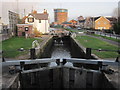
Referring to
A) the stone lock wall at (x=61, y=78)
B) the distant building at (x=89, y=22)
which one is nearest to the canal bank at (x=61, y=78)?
the stone lock wall at (x=61, y=78)

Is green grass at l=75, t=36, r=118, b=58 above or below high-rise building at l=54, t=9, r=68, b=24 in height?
below

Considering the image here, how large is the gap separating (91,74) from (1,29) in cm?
2409

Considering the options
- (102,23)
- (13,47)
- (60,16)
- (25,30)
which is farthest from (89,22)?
(60,16)

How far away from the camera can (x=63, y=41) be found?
41.9m

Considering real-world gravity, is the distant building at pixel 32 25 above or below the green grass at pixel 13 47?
above

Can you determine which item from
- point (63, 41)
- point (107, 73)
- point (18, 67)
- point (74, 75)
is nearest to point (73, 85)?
point (74, 75)

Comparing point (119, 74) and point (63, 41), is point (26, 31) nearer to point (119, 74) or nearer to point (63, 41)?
point (63, 41)

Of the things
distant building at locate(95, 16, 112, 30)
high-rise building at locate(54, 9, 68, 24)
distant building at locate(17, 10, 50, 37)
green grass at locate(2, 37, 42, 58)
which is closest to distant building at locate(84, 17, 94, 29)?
distant building at locate(95, 16, 112, 30)

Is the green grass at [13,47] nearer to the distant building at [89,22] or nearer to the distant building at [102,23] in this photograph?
the distant building at [102,23]

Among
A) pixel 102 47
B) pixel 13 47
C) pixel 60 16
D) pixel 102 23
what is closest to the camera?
pixel 102 47

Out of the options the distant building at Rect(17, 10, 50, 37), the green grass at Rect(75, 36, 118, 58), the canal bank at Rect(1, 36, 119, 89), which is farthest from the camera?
the distant building at Rect(17, 10, 50, 37)

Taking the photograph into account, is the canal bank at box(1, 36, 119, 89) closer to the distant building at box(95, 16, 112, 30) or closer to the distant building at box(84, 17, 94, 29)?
the distant building at box(95, 16, 112, 30)

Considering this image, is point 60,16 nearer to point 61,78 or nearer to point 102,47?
point 102,47

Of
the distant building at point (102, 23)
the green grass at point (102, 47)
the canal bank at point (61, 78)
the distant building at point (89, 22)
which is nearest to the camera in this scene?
the canal bank at point (61, 78)
